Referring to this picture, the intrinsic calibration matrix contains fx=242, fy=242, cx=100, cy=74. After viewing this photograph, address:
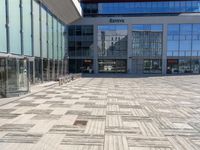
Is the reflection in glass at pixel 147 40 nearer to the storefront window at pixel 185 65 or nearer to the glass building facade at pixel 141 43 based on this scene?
the glass building facade at pixel 141 43

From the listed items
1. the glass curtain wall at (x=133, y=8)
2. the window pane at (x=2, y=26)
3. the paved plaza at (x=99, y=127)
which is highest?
the glass curtain wall at (x=133, y=8)

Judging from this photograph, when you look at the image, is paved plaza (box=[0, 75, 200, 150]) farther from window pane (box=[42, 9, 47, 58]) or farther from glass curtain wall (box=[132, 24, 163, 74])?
glass curtain wall (box=[132, 24, 163, 74])

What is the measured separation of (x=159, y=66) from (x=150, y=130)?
138ft

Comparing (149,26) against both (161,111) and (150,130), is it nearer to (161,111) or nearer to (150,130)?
(161,111)

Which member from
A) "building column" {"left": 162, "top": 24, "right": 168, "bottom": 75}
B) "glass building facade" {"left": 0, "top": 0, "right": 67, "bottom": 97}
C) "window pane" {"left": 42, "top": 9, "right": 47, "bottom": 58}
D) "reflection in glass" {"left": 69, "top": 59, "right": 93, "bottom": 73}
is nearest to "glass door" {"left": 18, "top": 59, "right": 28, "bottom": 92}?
"glass building facade" {"left": 0, "top": 0, "right": 67, "bottom": 97}

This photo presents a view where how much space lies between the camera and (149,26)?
46.9 meters

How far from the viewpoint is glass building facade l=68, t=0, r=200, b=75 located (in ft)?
153

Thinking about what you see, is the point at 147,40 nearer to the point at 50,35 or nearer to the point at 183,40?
the point at 183,40

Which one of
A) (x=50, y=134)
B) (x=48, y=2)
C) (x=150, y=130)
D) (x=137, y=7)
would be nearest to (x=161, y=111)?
(x=150, y=130)

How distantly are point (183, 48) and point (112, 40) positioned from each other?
1387 centimetres

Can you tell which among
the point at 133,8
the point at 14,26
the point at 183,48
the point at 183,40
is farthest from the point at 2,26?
the point at 183,48

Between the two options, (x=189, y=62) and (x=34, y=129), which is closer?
(x=34, y=129)

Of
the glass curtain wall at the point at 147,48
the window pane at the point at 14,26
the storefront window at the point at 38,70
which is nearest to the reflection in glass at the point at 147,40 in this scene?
the glass curtain wall at the point at 147,48

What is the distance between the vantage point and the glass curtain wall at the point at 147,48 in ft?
154
